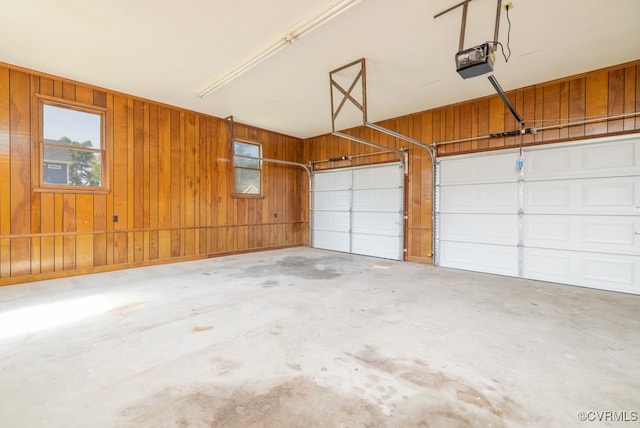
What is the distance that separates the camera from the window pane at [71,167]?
4297mm

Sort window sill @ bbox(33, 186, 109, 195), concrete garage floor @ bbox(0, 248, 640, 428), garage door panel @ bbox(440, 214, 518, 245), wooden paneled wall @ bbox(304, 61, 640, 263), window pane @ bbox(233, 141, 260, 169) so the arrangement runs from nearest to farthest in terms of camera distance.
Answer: concrete garage floor @ bbox(0, 248, 640, 428) < wooden paneled wall @ bbox(304, 61, 640, 263) < window sill @ bbox(33, 186, 109, 195) < garage door panel @ bbox(440, 214, 518, 245) < window pane @ bbox(233, 141, 260, 169)

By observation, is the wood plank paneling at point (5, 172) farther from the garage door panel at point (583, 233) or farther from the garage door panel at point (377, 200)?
the garage door panel at point (583, 233)

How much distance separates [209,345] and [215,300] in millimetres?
1150

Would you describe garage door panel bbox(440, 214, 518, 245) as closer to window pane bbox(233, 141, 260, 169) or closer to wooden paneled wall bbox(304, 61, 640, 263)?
wooden paneled wall bbox(304, 61, 640, 263)

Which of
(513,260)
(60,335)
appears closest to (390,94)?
(513,260)

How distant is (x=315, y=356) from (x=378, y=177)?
5.06m

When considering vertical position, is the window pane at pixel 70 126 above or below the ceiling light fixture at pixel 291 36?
below

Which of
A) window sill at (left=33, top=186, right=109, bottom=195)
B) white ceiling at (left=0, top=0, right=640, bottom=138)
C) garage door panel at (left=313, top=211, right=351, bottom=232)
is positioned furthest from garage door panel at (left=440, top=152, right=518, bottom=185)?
window sill at (left=33, top=186, right=109, bottom=195)

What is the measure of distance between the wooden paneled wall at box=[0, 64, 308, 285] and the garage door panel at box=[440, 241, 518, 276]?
168 inches

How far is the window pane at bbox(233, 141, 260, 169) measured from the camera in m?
6.75

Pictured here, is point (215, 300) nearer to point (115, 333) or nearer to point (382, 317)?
point (115, 333)

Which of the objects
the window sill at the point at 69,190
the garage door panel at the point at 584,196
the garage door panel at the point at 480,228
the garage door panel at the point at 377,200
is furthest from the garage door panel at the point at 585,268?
the window sill at the point at 69,190

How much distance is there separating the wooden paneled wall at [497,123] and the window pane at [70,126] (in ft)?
16.4

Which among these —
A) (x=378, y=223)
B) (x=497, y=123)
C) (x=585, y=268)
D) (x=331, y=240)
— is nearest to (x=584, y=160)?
(x=497, y=123)
